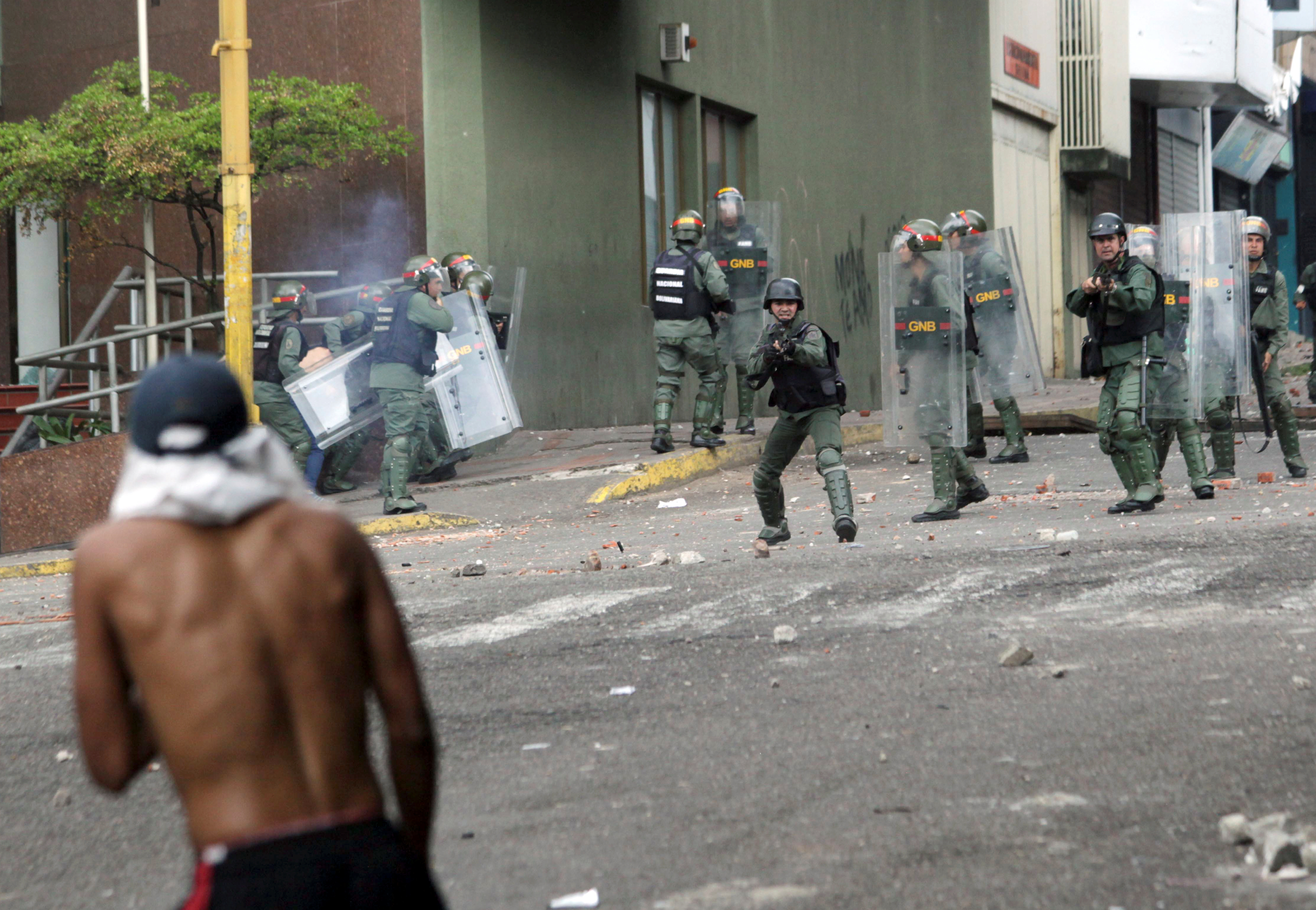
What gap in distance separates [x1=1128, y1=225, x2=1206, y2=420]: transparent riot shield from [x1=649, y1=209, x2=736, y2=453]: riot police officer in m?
3.76

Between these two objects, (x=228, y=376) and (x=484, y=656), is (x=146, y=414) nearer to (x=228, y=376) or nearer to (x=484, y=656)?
(x=228, y=376)

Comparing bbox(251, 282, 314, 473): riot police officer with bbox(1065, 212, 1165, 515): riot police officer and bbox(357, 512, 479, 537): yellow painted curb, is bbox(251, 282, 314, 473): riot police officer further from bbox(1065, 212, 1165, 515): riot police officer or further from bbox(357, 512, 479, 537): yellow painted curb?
bbox(1065, 212, 1165, 515): riot police officer

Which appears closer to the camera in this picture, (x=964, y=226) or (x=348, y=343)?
(x=964, y=226)

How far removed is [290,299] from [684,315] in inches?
128

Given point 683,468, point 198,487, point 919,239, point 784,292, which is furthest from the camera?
point 683,468

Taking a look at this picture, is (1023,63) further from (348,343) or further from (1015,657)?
(1015,657)

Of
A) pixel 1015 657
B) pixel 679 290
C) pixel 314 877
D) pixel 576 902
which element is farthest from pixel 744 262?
pixel 314 877

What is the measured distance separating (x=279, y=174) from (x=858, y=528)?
25.3 feet

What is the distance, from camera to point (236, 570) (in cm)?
225

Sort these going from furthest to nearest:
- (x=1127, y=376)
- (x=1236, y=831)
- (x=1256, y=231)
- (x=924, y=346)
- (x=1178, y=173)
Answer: (x=1178, y=173)
(x=1256, y=231)
(x=924, y=346)
(x=1127, y=376)
(x=1236, y=831)

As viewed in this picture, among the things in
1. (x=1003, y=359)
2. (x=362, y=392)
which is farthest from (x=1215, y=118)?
(x=362, y=392)

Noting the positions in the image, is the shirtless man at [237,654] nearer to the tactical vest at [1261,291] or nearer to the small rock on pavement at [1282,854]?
the small rock on pavement at [1282,854]

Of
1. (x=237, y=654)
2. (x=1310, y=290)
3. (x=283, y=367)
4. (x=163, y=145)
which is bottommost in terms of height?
(x=237, y=654)

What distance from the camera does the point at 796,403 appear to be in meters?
9.41
